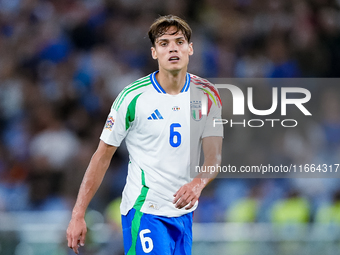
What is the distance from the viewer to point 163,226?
3510 mm

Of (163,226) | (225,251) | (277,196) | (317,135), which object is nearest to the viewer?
(163,226)

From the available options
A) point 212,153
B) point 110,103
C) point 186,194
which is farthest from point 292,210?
point 186,194

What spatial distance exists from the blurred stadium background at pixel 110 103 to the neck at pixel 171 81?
2.18 m

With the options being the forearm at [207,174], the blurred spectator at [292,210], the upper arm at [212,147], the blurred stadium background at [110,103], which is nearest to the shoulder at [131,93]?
the upper arm at [212,147]

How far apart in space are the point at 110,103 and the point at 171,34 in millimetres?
3520

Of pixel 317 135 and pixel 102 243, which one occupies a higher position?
pixel 317 135

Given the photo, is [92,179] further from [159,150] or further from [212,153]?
[212,153]

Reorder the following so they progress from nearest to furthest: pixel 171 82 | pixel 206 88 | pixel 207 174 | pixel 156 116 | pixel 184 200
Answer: pixel 184 200 → pixel 207 174 → pixel 156 116 → pixel 171 82 → pixel 206 88

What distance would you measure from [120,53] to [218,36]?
1.52 meters

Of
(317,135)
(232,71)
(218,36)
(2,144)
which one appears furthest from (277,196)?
(2,144)

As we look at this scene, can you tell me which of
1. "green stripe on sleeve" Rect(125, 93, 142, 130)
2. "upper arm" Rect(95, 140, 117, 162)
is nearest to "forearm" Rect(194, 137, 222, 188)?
"green stripe on sleeve" Rect(125, 93, 142, 130)

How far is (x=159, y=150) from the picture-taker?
141 inches

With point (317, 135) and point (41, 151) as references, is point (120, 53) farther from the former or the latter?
point (317, 135)

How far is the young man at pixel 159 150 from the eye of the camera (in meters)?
3.53
